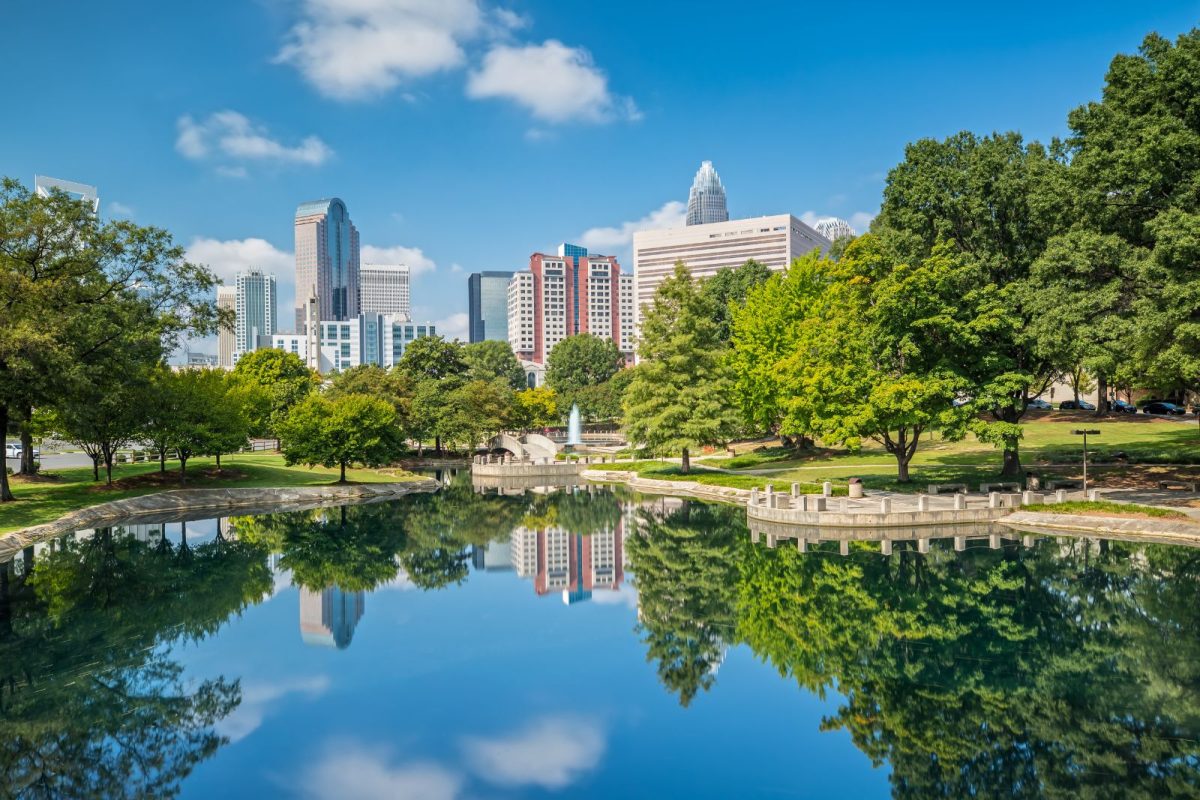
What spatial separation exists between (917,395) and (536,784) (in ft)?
93.8

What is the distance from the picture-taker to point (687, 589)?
23.8 meters

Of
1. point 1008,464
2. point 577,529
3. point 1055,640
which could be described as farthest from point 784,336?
point 1055,640

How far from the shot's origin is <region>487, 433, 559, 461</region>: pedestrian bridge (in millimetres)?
80188

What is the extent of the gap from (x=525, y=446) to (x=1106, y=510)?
61921 millimetres

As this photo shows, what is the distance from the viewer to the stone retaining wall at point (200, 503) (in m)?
33.1

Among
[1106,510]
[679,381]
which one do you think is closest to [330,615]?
[1106,510]

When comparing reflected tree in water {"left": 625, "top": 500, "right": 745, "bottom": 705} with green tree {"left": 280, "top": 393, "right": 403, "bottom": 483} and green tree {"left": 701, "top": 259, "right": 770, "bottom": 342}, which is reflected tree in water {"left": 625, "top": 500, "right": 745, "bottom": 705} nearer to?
green tree {"left": 280, "top": 393, "right": 403, "bottom": 483}

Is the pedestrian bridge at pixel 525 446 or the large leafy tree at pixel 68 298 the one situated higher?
the large leafy tree at pixel 68 298

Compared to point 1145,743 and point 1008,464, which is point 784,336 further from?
point 1145,743

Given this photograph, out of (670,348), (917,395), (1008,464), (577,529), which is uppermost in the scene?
(670,348)

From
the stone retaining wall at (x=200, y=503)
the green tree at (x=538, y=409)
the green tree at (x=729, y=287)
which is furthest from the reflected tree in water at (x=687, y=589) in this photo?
the green tree at (x=538, y=409)

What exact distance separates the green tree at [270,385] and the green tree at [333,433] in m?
9.77

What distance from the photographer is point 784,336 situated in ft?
187

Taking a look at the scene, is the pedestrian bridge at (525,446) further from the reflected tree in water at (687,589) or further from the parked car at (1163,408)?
the parked car at (1163,408)
